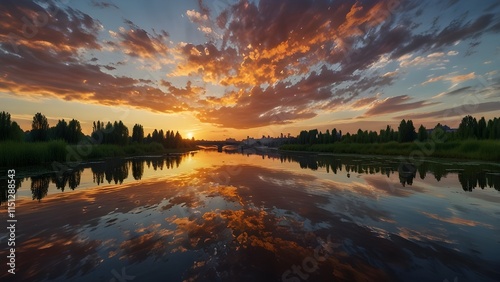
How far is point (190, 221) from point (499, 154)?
2194 inches

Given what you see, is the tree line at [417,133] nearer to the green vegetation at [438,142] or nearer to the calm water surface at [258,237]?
the green vegetation at [438,142]

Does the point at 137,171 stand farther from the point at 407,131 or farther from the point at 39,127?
the point at 407,131

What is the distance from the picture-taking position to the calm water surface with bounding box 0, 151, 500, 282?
6.42 meters

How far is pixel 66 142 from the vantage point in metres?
46.1

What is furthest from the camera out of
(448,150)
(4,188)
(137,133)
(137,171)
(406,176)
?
(137,133)

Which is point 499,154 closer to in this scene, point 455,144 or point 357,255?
point 455,144

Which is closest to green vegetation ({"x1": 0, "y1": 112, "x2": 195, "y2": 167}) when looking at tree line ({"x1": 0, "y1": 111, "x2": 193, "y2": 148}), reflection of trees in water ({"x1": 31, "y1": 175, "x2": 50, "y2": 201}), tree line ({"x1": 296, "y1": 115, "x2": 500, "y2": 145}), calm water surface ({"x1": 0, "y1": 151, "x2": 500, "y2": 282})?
tree line ({"x1": 0, "y1": 111, "x2": 193, "y2": 148})

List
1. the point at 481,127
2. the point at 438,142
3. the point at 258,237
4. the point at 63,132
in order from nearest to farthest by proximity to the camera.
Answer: the point at 258,237, the point at 438,142, the point at 481,127, the point at 63,132

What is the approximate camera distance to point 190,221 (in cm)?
1101

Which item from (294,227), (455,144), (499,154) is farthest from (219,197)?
(455,144)

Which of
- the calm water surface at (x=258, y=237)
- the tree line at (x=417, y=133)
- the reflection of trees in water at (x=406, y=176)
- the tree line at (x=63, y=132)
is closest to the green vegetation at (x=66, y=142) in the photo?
the tree line at (x=63, y=132)

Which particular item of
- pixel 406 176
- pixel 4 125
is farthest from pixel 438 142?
pixel 4 125

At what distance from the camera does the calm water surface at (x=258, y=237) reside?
642 cm

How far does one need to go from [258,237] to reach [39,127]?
104 metres
